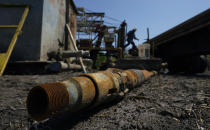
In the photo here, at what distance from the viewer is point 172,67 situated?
792 cm

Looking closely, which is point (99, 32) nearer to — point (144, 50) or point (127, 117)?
point (144, 50)

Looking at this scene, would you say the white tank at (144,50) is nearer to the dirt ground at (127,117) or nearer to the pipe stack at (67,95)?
the dirt ground at (127,117)

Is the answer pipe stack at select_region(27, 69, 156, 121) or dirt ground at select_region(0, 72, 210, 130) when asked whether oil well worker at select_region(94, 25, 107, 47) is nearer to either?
dirt ground at select_region(0, 72, 210, 130)

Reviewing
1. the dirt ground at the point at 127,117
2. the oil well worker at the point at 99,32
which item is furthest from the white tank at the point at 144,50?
the dirt ground at the point at 127,117

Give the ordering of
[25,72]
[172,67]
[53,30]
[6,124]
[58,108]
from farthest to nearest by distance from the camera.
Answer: [172,67]
[53,30]
[25,72]
[6,124]
[58,108]

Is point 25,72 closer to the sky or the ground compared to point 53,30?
closer to the ground

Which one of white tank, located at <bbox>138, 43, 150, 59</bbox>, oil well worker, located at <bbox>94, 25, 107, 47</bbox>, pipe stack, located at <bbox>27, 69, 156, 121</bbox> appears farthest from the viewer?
oil well worker, located at <bbox>94, 25, 107, 47</bbox>

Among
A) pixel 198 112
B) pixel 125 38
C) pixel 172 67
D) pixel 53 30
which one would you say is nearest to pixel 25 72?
pixel 53 30

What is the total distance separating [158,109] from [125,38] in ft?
31.3

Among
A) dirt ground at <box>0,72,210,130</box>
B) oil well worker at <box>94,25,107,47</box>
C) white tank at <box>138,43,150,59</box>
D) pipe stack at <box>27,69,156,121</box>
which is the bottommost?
dirt ground at <box>0,72,210,130</box>

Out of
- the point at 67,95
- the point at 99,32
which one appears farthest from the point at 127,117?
the point at 99,32

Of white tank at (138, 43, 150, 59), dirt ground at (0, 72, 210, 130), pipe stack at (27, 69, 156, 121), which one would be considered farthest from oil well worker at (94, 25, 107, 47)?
pipe stack at (27, 69, 156, 121)

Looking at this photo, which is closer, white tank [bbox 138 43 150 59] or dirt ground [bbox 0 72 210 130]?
dirt ground [bbox 0 72 210 130]

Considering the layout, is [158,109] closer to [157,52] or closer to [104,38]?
[157,52]
